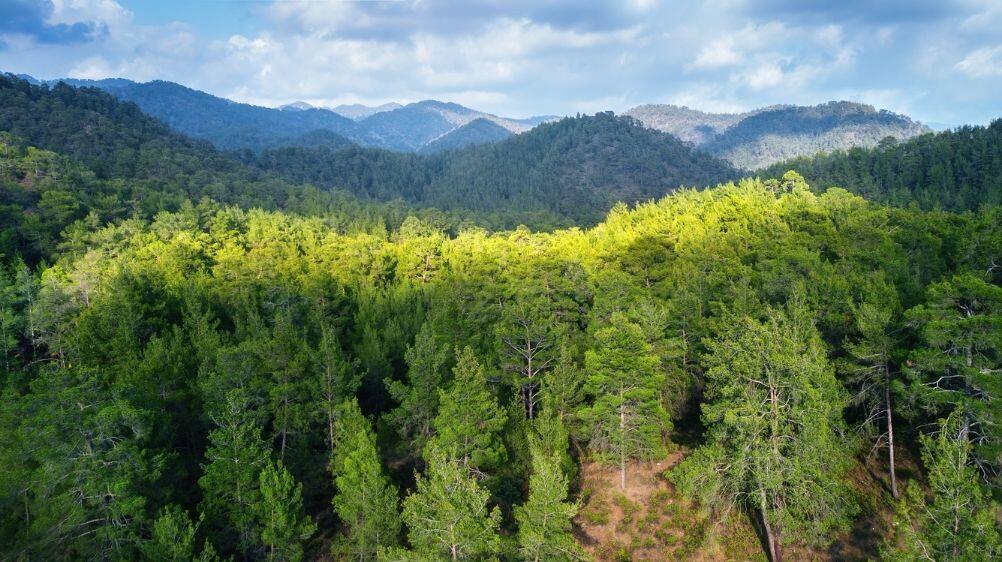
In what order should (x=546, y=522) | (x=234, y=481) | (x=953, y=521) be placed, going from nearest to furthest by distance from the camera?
(x=953, y=521) → (x=546, y=522) → (x=234, y=481)

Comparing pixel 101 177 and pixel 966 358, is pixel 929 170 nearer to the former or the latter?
pixel 966 358

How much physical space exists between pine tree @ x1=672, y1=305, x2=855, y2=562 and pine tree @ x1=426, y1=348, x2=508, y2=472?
8981 millimetres

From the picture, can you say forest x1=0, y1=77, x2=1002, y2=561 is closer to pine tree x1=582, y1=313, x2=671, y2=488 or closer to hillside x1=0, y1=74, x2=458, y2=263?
pine tree x1=582, y1=313, x2=671, y2=488

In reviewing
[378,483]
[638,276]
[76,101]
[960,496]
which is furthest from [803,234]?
[76,101]

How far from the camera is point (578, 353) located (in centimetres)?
3441

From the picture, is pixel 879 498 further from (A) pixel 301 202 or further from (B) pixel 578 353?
(A) pixel 301 202

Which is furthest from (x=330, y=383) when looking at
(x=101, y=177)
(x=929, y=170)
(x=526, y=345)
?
Result: (x=929, y=170)

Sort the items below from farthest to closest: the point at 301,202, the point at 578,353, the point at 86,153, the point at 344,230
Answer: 1. the point at 86,153
2. the point at 301,202
3. the point at 344,230
4. the point at 578,353

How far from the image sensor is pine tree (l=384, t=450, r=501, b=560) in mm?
17297

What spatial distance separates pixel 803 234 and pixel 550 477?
37.5 metres

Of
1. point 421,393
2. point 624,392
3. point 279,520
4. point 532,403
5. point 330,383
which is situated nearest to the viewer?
point 279,520

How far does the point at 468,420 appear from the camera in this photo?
24.7 m

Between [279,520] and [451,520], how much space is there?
914cm

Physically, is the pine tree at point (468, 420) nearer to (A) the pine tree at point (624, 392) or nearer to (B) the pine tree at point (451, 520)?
(A) the pine tree at point (624, 392)
